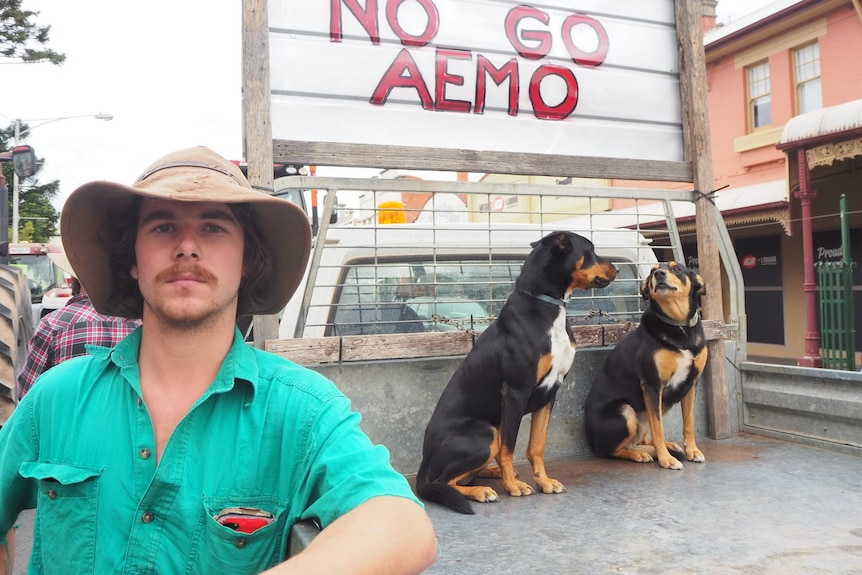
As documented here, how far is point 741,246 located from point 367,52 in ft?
45.9

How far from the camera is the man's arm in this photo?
3.22 ft

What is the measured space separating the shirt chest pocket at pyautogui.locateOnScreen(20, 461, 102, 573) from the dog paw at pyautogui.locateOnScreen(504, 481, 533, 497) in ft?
6.69

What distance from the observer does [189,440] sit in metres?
1.22

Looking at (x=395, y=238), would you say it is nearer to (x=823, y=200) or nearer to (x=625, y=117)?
(x=625, y=117)

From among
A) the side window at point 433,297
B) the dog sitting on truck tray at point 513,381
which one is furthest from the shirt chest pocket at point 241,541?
the side window at point 433,297

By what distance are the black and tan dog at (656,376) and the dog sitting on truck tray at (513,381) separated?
0.40m

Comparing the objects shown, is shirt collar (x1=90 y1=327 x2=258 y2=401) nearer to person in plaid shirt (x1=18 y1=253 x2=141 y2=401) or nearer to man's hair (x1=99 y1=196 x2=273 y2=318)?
man's hair (x1=99 y1=196 x2=273 y2=318)

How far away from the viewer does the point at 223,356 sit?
1.36 meters

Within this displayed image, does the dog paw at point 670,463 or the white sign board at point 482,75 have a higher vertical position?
the white sign board at point 482,75

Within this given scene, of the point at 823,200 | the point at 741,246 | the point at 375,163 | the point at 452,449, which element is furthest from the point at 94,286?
the point at 741,246

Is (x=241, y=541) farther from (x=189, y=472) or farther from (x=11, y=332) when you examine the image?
(x=11, y=332)

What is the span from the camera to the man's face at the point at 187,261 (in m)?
1.30

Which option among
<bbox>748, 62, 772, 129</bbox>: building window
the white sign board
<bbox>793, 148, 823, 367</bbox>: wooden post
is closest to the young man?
the white sign board

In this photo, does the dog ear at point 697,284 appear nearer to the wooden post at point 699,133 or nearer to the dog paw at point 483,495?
the wooden post at point 699,133
